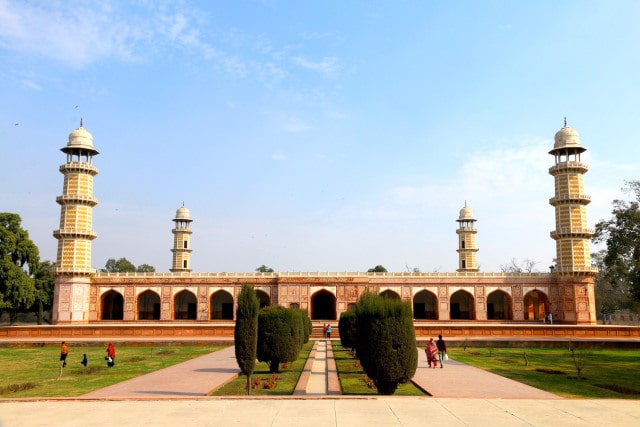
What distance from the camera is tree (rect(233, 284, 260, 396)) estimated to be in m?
→ 13.0

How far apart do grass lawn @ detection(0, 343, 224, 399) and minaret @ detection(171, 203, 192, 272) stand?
1059 inches

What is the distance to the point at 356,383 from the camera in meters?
14.6

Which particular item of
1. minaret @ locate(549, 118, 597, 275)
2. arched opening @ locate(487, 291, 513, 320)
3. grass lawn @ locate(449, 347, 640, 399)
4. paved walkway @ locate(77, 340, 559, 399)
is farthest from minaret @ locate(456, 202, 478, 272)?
paved walkway @ locate(77, 340, 559, 399)

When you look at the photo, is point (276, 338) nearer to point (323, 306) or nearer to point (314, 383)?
point (314, 383)

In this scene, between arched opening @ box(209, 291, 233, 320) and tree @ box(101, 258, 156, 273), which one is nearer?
arched opening @ box(209, 291, 233, 320)

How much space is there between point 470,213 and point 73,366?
42.7m

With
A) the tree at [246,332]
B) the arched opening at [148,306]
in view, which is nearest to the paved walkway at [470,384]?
the tree at [246,332]

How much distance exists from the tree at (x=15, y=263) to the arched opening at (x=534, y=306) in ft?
127

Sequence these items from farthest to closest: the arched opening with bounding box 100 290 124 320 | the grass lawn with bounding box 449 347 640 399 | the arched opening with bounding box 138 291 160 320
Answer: the arched opening with bounding box 138 291 160 320, the arched opening with bounding box 100 290 124 320, the grass lawn with bounding box 449 347 640 399

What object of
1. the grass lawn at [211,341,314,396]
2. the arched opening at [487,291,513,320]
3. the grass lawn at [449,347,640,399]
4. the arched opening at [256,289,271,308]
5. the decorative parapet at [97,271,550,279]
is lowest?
the grass lawn at [449,347,640,399]

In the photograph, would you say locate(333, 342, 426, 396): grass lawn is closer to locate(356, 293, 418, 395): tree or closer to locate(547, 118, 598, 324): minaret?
locate(356, 293, 418, 395): tree

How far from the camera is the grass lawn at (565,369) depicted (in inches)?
534

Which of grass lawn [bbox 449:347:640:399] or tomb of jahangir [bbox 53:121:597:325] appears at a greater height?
tomb of jahangir [bbox 53:121:597:325]

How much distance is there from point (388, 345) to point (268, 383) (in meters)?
3.61
